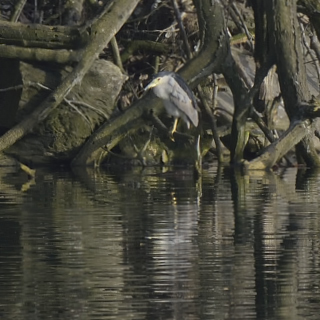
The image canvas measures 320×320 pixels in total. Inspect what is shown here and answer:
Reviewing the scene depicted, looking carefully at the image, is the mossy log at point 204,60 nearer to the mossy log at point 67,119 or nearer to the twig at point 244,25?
the mossy log at point 67,119

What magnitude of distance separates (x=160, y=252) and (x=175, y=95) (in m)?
6.56

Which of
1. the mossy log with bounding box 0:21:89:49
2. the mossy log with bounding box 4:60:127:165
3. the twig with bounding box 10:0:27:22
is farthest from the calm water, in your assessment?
the twig with bounding box 10:0:27:22

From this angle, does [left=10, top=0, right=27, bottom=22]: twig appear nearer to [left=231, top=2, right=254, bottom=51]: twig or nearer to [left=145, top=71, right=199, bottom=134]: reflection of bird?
[left=145, top=71, right=199, bottom=134]: reflection of bird

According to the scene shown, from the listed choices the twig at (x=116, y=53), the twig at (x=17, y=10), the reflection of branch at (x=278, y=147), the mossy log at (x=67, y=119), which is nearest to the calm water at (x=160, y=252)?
the reflection of branch at (x=278, y=147)

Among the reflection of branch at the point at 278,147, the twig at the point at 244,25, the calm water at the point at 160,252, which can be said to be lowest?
the calm water at the point at 160,252

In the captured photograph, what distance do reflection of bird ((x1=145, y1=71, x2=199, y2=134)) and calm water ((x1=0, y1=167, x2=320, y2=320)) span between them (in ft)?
7.54

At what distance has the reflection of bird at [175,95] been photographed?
13.0 m

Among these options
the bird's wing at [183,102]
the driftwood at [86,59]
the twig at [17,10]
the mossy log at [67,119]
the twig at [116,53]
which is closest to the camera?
the bird's wing at [183,102]

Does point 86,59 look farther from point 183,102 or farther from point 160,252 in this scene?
point 160,252

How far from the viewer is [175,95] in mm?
12992

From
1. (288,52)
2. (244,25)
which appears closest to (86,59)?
(288,52)

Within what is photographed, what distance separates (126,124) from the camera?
13.8m

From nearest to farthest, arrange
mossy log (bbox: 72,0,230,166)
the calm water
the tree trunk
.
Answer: the calm water < the tree trunk < mossy log (bbox: 72,0,230,166)

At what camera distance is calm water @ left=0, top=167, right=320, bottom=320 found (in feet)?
16.7
